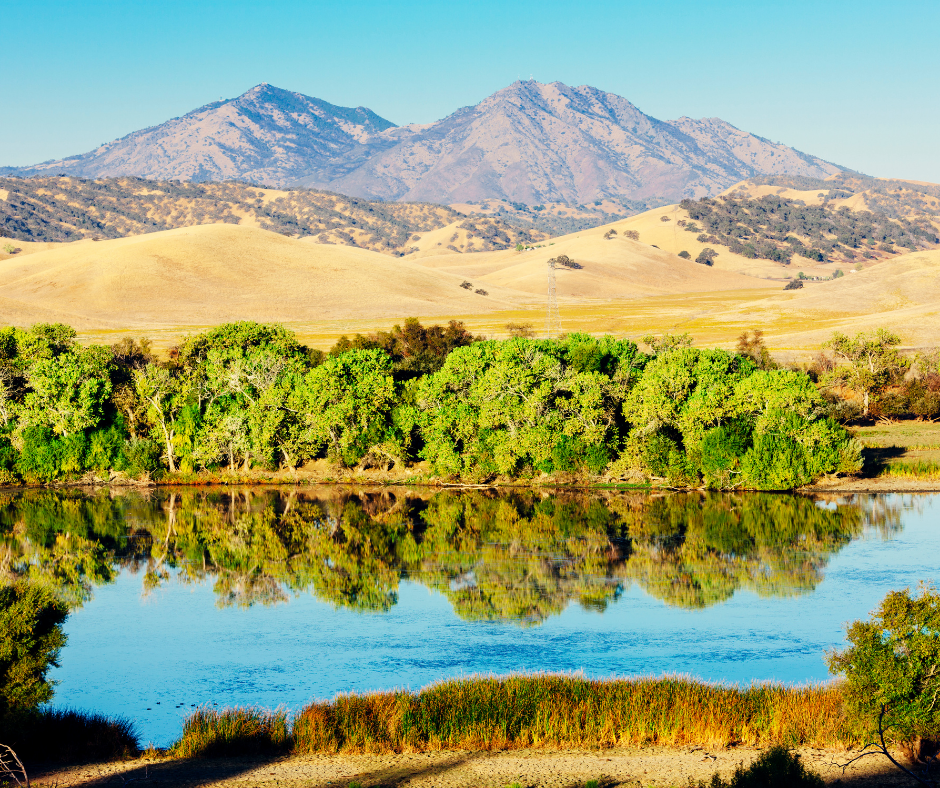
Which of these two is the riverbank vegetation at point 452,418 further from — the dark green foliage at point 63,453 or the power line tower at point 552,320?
the power line tower at point 552,320

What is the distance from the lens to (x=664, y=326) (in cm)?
13162

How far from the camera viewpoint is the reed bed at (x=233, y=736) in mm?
23031

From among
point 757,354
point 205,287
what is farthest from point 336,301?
point 757,354

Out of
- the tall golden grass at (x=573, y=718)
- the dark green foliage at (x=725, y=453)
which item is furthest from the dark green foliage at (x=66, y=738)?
the dark green foliage at (x=725, y=453)

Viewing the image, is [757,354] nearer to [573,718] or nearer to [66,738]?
[573,718]

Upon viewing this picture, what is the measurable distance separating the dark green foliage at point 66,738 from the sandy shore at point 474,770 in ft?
2.92

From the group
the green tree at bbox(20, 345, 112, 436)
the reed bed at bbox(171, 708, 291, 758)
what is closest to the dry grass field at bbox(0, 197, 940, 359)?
the green tree at bbox(20, 345, 112, 436)

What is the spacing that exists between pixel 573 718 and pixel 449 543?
22415 millimetres

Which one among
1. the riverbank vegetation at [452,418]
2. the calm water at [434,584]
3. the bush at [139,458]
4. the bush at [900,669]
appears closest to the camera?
the bush at [900,669]

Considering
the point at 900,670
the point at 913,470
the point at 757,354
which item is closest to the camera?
the point at 900,670

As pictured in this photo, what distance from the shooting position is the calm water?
30391 millimetres

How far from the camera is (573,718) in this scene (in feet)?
79.5

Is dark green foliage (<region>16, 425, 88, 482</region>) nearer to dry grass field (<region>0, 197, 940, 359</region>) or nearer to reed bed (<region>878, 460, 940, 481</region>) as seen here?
reed bed (<region>878, 460, 940, 481</region>)

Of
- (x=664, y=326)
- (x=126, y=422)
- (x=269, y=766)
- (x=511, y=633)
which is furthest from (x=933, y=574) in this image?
(x=664, y=326)
